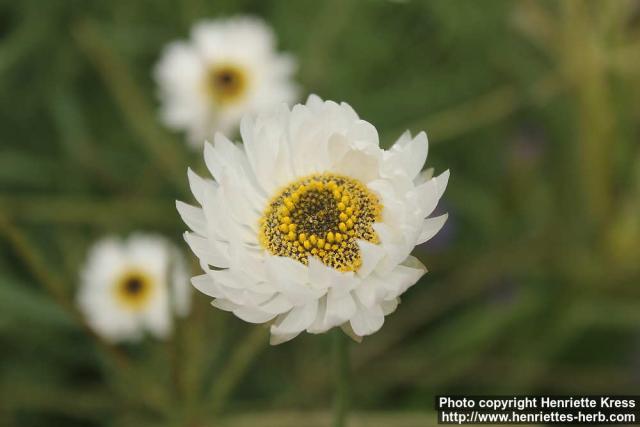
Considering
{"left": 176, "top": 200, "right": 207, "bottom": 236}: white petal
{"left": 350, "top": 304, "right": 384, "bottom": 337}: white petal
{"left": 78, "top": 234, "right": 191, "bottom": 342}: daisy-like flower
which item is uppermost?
{"left": 78, "top": 234, "right": 191, "bottom": 342}: daisy-like flower

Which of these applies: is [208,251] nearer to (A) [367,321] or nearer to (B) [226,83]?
(A) [367,321]

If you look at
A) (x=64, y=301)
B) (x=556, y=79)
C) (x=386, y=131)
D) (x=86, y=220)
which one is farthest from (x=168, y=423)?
(x=556, y=79)

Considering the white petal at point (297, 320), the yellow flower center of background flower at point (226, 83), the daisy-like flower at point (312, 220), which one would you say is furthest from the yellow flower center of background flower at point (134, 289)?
the white petal at point (297, 320)

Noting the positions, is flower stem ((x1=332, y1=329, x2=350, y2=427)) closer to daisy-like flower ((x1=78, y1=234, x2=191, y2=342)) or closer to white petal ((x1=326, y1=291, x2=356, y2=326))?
white petal ((x1=326, y1=291, x2=356, y2=326))

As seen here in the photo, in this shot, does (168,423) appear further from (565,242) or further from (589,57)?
(589,57)

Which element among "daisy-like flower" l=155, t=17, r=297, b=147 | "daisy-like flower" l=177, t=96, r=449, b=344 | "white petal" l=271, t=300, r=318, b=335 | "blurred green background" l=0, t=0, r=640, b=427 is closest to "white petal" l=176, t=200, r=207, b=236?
"daisy-like flower" l=177, t=96, r=449, b=344

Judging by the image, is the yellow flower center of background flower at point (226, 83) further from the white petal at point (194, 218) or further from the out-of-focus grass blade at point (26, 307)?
the white petal at point (194, 218)
